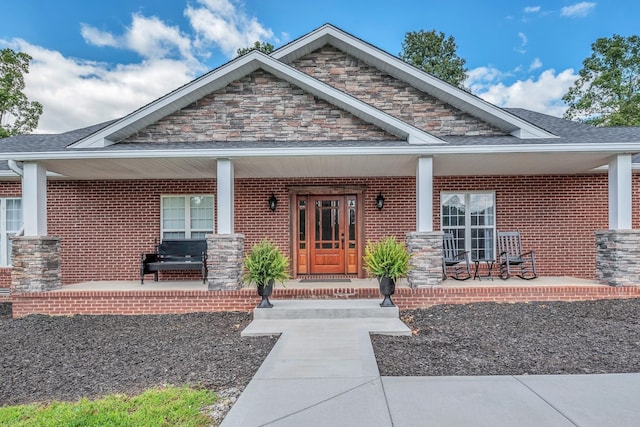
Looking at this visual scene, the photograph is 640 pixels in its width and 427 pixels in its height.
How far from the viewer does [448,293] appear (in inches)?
267

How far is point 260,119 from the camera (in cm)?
736

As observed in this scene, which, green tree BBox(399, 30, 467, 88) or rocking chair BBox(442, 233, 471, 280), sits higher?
green tree BBox(399, 30, 467, 88)

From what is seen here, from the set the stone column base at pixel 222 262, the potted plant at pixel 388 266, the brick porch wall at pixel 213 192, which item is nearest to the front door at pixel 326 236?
the brick porch wall at pixel 213 192

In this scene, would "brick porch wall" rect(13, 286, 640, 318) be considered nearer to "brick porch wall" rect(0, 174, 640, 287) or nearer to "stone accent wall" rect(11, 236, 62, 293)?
"stone accent wall" rect(11, 236, 62, 293)

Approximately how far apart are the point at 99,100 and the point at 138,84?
10.1ft

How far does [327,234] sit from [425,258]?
10.3 ft

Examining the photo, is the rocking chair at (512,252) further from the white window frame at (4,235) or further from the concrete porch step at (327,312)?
the white window frame at (4,235)

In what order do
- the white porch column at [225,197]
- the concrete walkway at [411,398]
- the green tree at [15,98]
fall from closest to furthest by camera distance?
the concrete walkway at [411,398] < the white porch column at [225,197] < the green tree at [15,98]

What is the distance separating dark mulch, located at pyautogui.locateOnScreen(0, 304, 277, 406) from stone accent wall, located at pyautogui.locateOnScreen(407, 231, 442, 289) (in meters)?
3.03

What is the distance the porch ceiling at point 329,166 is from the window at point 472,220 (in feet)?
2.15

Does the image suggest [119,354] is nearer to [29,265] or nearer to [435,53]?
[29,265]

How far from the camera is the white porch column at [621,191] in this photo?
6.84 metres

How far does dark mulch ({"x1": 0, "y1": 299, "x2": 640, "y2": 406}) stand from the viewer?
155 inches

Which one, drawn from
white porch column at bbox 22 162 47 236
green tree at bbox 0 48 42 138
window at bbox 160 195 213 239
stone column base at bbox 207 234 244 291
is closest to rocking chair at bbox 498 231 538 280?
stone column base at bbox 207 234 244 291
